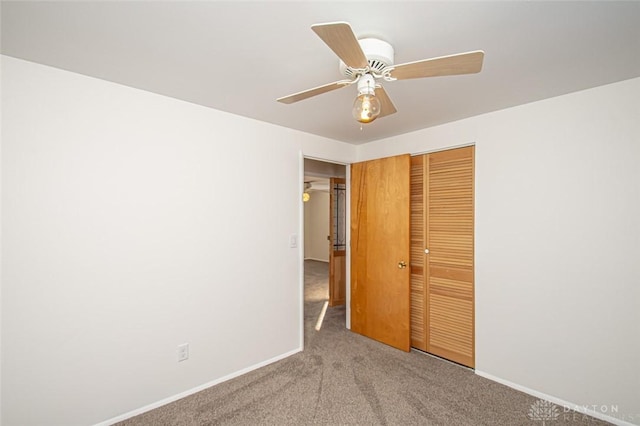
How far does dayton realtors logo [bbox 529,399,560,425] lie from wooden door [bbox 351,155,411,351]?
1120 mm

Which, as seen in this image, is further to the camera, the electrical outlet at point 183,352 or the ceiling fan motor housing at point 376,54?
the electrical outlet at point 183,352

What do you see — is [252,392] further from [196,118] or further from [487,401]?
[196,118]

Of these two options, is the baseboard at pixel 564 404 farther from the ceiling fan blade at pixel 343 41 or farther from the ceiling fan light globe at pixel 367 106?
the ceiling fan blade at pixel 343 41

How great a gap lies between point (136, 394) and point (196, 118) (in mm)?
2121

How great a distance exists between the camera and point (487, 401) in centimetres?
222

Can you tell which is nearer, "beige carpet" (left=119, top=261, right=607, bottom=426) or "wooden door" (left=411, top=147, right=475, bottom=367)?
"beige carpet" (left=119, top=261, right=607, bottom=426)

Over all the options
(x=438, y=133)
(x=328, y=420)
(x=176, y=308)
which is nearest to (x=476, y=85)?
(x=438, y=133)

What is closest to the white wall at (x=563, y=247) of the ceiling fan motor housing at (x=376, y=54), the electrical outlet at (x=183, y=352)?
the ceiling fan motor housing at (x=376, y=54)

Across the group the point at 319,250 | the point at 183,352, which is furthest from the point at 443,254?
the point at 319,250

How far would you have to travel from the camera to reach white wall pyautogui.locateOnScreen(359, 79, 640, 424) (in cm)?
196

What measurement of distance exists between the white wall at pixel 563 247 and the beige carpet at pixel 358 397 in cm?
29

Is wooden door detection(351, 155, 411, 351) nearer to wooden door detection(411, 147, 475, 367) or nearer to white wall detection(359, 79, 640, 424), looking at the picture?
wooden door detection(411, 147, 475, 367)

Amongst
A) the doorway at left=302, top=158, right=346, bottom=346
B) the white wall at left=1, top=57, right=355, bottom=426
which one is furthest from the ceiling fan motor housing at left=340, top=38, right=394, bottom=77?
the doorway at left=302, top=158, right=346, bottom=346

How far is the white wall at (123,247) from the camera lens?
1.72 metres
